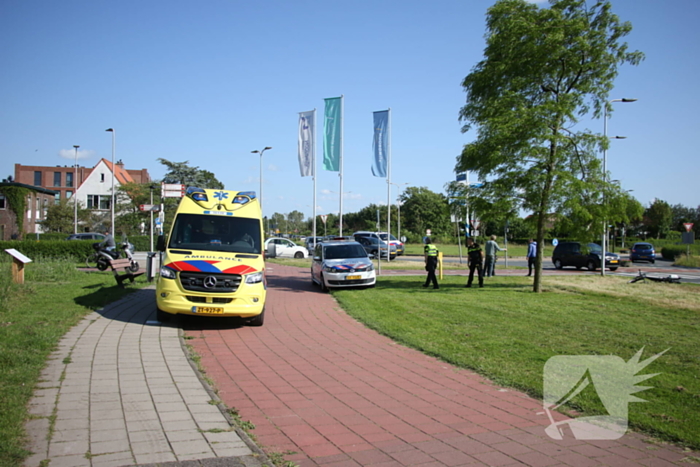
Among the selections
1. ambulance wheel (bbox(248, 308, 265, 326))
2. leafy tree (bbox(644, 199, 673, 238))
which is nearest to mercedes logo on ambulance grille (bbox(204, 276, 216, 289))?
ambulance wheel (bbox(248, 308, 265, 326))

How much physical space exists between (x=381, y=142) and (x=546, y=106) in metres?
10.3

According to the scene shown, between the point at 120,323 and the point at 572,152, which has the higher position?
the point at 572,152

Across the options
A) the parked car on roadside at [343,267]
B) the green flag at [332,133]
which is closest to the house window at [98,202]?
the green flag at [332,133]

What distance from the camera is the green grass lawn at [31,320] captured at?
14.4ft

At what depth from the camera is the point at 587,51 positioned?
15914 mm

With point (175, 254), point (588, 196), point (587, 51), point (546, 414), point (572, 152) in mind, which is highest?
point (587, 51)

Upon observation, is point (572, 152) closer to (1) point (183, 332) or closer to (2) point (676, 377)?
(2) point (676, 377)

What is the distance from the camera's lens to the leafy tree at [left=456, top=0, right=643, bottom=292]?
15.4 meters

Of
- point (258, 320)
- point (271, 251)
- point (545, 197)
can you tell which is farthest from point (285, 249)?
point (258, 320)

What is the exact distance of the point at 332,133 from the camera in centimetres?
2519

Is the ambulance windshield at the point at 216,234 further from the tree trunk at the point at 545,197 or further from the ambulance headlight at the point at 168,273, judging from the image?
the tree trunk at the point at 545,197

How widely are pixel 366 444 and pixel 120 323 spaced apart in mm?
6941

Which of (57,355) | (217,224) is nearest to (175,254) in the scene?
(217,224)

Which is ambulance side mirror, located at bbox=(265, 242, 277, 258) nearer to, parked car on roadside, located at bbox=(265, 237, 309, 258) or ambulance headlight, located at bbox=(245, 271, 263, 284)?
parked car on roadside, located at bbox=(265, 237, 309, 258)
